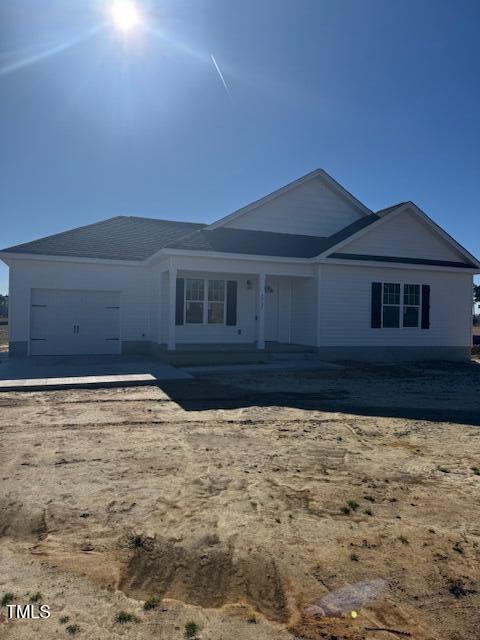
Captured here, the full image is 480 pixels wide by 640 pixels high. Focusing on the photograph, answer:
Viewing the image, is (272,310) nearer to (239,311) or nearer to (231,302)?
(239,311)

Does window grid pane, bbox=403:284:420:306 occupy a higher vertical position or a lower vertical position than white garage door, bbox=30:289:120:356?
higher

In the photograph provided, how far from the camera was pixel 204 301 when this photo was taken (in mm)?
15789

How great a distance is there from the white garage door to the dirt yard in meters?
9.36

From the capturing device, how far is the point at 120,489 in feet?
13.5

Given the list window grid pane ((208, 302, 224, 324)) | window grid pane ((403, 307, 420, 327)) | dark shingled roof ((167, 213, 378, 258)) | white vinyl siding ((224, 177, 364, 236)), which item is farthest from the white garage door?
window grid pane ((403, 307, 420, 327))

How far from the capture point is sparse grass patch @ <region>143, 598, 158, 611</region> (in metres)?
2.55

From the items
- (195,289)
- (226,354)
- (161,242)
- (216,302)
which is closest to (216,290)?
(216,302)

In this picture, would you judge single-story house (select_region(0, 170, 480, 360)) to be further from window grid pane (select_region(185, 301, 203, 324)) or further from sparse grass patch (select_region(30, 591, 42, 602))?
sparse grass patch (select_region(30, 591, 42, 602))

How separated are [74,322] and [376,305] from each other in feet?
35.0

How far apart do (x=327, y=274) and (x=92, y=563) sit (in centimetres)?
1321

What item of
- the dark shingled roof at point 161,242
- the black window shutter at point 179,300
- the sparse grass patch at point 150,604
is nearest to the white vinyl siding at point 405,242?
the dark shingled roof at point 161,242

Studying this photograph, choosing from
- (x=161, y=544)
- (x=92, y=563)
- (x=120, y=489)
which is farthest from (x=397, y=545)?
(x=120, y=489)

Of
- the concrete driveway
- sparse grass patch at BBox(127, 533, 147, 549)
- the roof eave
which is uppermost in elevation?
the roof eave

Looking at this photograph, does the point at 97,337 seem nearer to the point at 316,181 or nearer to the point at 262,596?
the point at 316,181
